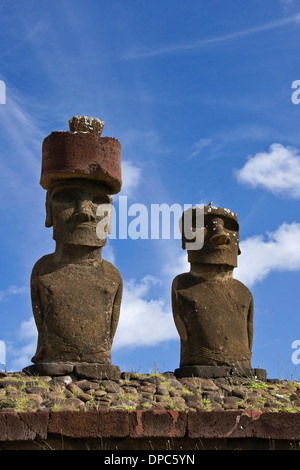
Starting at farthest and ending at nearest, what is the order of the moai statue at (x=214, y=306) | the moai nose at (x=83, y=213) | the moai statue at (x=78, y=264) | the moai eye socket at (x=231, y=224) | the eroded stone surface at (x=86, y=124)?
the moai eye socket at (x=231, y=224) < the eroded stone surface at (x=86, y=124) < the moai statue at (x=214, y=306) < the moai nose at (x=83, y=213) < the moai statue at (x=78, y=264)

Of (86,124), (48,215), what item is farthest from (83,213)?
(86,124)

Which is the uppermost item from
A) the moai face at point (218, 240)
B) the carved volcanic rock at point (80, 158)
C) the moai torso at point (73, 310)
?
the carved volcanic rock at point (80, 158)

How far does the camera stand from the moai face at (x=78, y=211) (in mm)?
10422

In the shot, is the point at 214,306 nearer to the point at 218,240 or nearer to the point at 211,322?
the point at 211,322

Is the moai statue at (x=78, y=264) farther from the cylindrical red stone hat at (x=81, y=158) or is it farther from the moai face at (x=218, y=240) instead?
the moai face at (x=218, y=240)

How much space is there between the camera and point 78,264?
412 inches

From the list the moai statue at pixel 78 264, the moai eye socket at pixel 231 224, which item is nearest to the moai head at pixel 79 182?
the moai statue at pixel 78 264

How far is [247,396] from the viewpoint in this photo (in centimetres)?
956

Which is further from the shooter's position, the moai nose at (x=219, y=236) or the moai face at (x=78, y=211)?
the moai nose at (x=219, y=236)
